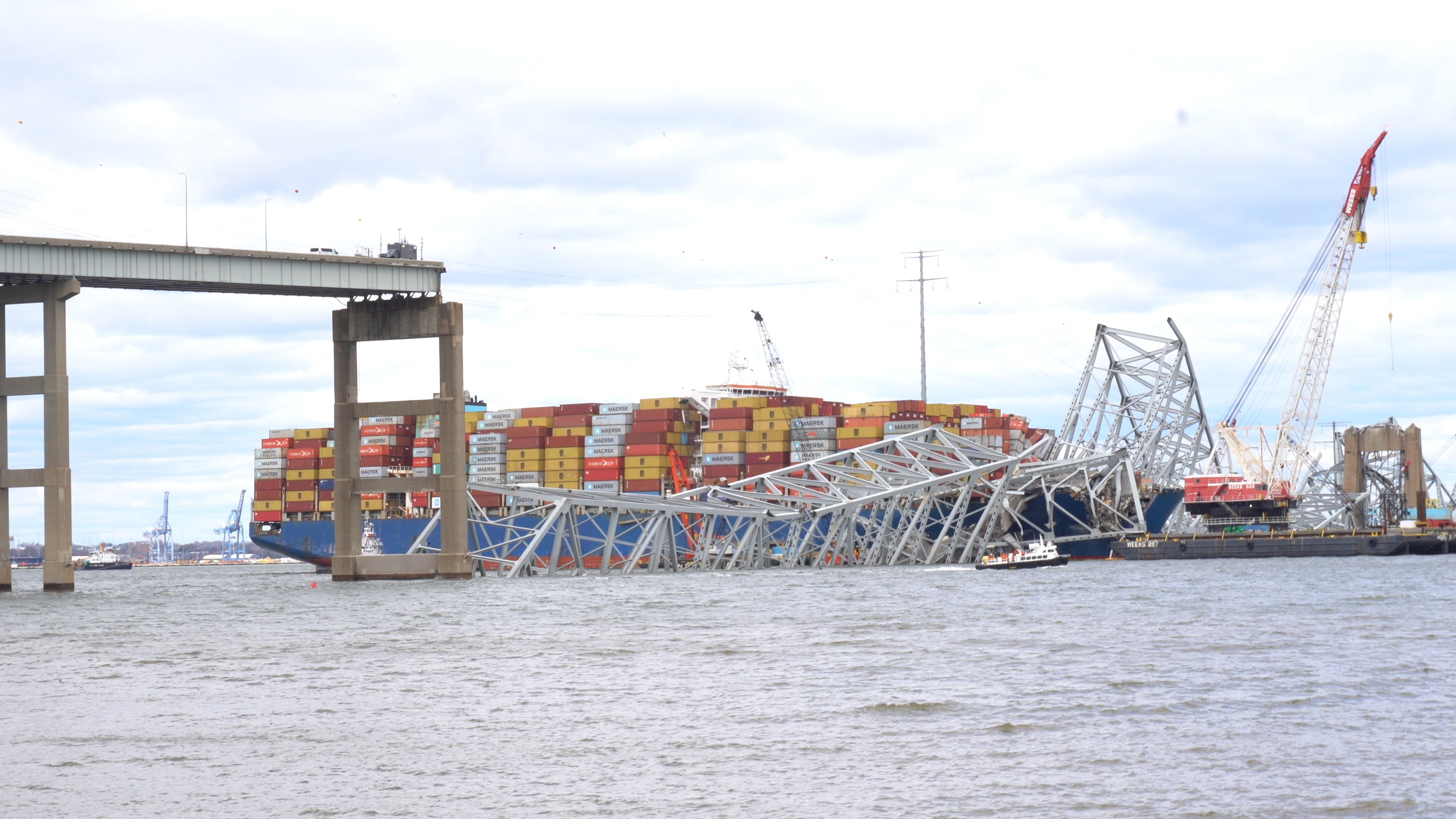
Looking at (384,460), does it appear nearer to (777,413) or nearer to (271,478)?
(271,478)

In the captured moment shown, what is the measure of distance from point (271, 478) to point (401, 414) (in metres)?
62.1

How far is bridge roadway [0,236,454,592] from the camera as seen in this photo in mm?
63594

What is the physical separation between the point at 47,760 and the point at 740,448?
10029 cm

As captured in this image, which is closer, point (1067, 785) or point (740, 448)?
point (1067, 785)

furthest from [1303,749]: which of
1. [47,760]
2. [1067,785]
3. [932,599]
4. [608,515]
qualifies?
[608,515]

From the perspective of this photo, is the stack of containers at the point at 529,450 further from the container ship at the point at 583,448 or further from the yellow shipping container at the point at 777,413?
the yellow shipping container at the point at 777,413

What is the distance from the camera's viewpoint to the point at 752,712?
26.9 meters

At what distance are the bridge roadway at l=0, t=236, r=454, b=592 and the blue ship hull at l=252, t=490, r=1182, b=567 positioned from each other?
31.3ft

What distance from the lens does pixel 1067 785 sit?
1969 cm

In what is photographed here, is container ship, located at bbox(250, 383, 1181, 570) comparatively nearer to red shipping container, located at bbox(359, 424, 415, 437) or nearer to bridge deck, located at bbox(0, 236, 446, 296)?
red shipping container, located at bbox(359, 424, 415, 437)

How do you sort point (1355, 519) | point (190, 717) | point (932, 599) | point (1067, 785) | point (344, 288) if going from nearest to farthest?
point (1067, 785), point (190, 717), point (932, 599), point (344, 288), point (1355, 519)

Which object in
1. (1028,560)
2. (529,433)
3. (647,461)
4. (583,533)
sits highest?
(529,433)

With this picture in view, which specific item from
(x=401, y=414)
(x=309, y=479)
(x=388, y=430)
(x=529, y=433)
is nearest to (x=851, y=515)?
(x=401, y=414)

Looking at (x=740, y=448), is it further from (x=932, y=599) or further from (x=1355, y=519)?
(x=932, y=599)
